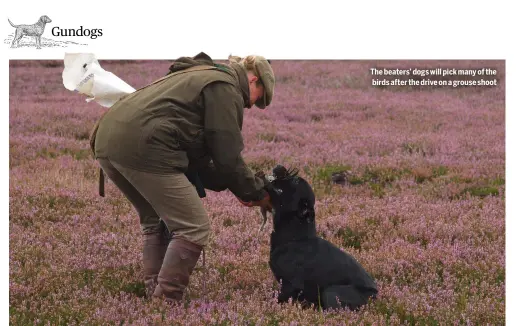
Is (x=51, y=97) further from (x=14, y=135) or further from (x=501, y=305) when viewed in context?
(x=501, y=305)

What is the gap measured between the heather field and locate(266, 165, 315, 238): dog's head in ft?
2.22

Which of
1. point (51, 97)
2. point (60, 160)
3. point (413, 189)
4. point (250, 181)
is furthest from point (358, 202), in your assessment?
point (51, 97)

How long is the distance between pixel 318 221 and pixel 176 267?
328 cm

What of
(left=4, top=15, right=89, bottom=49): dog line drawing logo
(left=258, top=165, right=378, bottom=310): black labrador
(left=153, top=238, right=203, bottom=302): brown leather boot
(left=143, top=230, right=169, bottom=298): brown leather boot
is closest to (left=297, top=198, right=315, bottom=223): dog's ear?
(left=258, top=165, right=378, bottom=310): black labrador

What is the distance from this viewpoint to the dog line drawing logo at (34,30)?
25.5 ft

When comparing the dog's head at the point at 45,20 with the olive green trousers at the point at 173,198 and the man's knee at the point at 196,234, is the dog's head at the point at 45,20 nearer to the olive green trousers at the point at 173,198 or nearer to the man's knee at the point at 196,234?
the olive green trousers at the point at 173,198

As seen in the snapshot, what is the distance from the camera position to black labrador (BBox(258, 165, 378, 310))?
5387 mm

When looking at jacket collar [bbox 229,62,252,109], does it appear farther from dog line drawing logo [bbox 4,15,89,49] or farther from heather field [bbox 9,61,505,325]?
dog line drawing logo [bbox 4,15,89,49]

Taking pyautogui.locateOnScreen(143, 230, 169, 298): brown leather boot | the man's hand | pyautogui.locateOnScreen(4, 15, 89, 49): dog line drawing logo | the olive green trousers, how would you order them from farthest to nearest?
pyautogui.locateOnScreen(4, 15, 89, 49): dog line drawing logo
pyautogui.locateOnScreen(143, 230, 169, 298): brown leather boot
the man's hand
the olive green trousers

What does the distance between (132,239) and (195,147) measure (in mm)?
2696

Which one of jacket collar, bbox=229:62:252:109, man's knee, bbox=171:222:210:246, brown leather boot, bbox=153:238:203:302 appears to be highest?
jacket collar, bbox=229:62:252:109

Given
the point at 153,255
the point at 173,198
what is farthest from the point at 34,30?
the point at 173,198

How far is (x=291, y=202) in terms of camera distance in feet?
A: 18.2

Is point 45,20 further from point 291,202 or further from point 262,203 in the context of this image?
point 291,202
